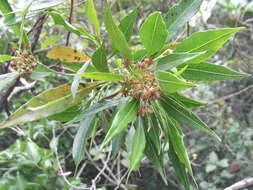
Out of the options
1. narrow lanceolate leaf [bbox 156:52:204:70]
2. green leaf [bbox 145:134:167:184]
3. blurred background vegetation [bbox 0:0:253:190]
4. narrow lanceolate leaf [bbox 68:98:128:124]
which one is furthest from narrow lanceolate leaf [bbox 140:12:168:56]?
blurred background vegetation [bbox 0:0:253:190]

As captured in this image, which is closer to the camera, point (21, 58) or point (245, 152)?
point (21, 58)

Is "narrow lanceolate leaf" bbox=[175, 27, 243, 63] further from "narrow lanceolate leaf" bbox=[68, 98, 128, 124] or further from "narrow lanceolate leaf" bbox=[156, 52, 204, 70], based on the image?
"narrow lanceolate leaf" bbox=[68, 98, 128, 124]

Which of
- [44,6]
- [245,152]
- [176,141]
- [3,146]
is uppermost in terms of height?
[44,6]

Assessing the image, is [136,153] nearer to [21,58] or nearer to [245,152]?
[21,58]

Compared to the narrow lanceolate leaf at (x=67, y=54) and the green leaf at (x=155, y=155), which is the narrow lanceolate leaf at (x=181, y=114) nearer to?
the green leaf at (x=155, y=155)

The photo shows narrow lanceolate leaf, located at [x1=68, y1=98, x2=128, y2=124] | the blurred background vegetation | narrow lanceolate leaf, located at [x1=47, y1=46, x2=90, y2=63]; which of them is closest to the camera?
narrow lanceolate leaf, located at [x1=68, y1=98, x2=128, y2=124]

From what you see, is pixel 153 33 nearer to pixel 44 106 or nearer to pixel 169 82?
pixel 169 82

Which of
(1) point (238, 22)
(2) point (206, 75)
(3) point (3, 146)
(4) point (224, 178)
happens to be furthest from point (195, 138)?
(2) point (206, 75)
